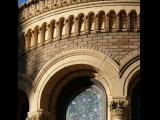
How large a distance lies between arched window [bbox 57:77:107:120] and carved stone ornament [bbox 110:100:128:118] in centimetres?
94

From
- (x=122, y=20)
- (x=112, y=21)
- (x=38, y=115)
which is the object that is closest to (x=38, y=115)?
(x=38, y=115)

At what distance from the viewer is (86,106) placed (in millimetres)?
18891

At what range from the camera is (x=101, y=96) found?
1864cm

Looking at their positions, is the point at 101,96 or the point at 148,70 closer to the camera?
the point at 148,70

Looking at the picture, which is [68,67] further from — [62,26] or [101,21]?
[101,21]

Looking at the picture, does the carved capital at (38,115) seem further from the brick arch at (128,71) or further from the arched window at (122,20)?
the arched window at (122,20)

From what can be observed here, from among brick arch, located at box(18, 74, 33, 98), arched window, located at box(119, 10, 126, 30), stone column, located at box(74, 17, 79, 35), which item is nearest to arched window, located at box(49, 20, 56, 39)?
stone column, located at box(74, 17, 79, 35)

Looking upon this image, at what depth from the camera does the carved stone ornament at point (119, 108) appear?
1764 centimetres

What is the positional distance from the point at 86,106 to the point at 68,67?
3.67ft

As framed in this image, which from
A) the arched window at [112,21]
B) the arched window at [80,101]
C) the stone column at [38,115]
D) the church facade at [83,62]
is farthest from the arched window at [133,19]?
the stone column at [38,115]

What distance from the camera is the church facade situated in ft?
58.9

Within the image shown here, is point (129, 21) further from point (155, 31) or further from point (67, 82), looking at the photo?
point (155, 31)
